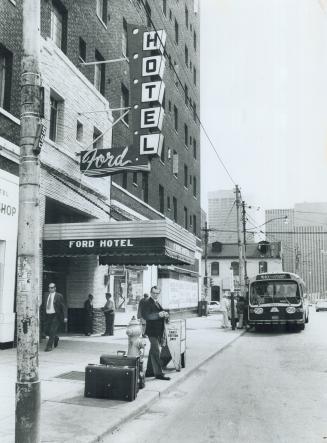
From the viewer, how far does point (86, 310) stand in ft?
61.9

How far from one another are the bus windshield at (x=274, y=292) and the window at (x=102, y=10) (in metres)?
13.4

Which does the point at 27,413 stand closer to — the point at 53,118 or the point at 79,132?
the point at 53,118

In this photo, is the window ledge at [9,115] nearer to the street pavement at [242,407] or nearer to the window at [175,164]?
the street pavement at [242,407]

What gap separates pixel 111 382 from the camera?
8.13 metres

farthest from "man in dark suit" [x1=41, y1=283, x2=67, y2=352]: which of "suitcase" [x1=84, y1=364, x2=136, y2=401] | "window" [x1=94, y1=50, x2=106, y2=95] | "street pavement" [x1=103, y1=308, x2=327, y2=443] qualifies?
"window" [x1=94, y1=50, x2=106, y2=95]

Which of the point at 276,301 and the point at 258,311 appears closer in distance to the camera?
the point at 258,311

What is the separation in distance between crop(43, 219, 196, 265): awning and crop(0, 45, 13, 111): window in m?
4.00

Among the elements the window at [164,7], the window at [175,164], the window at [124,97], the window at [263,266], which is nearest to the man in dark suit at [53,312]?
the window at [124,97]

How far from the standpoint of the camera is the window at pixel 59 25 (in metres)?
17.8

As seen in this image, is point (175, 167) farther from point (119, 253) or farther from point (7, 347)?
point (7, 347)

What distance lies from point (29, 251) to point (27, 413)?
173 centimetres

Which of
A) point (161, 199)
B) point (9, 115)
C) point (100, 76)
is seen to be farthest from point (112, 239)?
point (161, 199)

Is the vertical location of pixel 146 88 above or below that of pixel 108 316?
above

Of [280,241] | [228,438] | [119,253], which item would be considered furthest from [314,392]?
[280,241]
